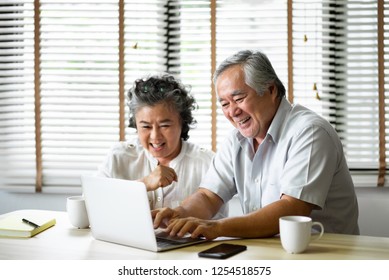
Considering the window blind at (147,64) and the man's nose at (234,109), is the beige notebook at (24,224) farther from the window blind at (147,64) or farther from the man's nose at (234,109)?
the window blind at (147,64)

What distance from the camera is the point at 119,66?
3049 mm

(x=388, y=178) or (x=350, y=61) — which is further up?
(x=350, y=61)

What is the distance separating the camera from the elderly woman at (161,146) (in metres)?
2.32

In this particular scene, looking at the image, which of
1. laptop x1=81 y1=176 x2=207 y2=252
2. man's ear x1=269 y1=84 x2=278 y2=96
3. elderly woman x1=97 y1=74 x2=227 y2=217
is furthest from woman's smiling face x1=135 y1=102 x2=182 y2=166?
laptop x1=81 y1=176 x2=207 y2=252

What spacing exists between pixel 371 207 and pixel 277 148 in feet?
3.45

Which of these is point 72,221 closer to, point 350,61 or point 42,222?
point 42,222

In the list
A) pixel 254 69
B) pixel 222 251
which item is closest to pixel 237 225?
pixel 222 251

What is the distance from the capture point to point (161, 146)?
7.68 feet

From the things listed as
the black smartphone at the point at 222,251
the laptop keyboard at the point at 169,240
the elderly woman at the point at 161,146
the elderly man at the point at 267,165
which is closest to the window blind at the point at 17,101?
the elderly woman at the point at 161,146

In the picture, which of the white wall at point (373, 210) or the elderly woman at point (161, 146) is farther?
the white wall at point (373, 210)

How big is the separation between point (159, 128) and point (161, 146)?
8 cm
